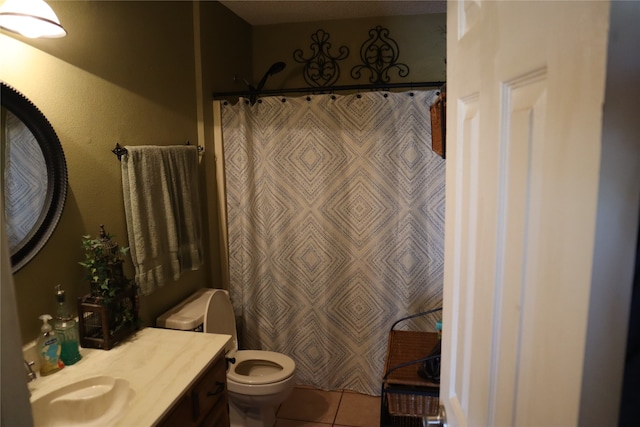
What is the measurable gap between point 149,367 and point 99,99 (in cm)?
108

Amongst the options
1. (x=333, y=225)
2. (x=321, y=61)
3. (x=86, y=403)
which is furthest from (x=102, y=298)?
(x=321, y=61)

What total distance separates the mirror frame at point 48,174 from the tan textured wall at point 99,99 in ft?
0.14

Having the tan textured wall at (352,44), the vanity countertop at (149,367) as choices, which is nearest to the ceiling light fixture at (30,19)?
the vanity countertop at (149,367)

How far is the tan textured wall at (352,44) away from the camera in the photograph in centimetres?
296

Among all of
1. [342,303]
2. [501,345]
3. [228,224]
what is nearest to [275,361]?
[342,303]

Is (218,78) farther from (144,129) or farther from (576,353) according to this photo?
(576,353)

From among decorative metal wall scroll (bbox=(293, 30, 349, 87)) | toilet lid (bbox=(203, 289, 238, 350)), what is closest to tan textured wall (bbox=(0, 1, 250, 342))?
toilet lid (bbox=(203, 289, 238, 350))

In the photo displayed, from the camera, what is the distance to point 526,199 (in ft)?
1.76

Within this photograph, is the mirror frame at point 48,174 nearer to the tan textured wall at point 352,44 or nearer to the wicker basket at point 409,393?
the wicker basket at point 409,393

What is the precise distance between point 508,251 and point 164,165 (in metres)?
1.81

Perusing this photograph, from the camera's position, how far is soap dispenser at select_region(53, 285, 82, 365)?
60.1 inches

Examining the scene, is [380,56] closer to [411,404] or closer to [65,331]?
[411,404]

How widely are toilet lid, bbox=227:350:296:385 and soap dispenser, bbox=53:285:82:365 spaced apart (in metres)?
0.81

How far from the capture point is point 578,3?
0.41m
